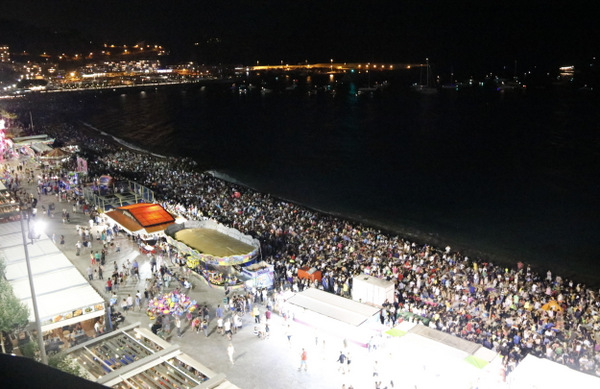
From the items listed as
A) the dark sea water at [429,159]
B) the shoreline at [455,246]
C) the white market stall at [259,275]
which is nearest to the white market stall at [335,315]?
the white market stall at [259,275]

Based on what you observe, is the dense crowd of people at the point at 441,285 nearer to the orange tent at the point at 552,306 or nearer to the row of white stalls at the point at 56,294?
the orange tent at the point at 552,306

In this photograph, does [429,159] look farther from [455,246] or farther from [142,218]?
[142,218]

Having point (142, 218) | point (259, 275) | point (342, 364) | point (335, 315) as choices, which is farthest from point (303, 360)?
point (142, 218)

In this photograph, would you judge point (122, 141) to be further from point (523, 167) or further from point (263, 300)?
point (263, 300)

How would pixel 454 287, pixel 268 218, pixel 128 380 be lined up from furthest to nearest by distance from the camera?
pixel 268 218 → pixel 454 287 → pixel 128 380

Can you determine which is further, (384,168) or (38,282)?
(384,168)

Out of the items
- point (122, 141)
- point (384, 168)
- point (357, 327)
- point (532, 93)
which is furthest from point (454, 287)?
point (532, 93)

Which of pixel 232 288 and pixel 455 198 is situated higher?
pixel 232 288
